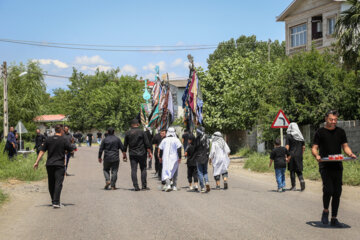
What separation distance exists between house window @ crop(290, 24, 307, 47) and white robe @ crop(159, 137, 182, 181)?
25.5m

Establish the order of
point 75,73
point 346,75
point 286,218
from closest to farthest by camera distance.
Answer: point 286,218 → point 346,75 → point 75,73

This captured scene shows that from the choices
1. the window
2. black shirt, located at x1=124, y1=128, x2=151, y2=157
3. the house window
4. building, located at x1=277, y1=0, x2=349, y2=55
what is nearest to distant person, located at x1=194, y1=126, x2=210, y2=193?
black shirt, located at x1=124, y1=128, x2=151, y2=157

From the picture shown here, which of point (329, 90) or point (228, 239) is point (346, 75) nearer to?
point (329, 90)

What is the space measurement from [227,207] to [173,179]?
12.8ft

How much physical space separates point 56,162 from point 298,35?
3025 centimetres

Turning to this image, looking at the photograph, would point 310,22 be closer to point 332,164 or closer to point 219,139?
point 219,139

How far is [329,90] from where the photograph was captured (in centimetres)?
2234

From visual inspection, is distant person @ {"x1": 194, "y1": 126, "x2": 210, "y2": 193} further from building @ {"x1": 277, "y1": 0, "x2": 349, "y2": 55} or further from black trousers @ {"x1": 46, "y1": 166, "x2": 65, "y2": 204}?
building @ {"x1": 277, "y1": 0, "x2": 349, "y2": 55}

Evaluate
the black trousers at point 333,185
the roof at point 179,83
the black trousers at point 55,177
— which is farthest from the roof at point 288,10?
the roof at point 179,83

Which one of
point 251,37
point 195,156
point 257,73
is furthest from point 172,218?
point 251,37

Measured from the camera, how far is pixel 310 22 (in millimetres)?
36250

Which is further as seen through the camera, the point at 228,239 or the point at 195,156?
the point at 195,156

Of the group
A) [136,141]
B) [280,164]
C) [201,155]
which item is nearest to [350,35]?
[280,164]

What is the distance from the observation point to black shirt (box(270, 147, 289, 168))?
43.7ft
